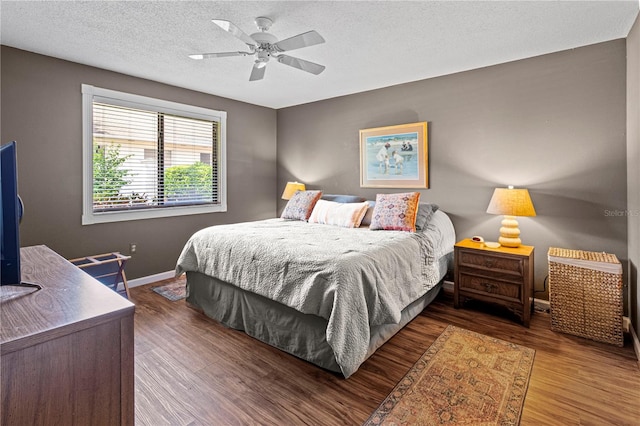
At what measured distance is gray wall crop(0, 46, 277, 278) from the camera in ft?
9.95

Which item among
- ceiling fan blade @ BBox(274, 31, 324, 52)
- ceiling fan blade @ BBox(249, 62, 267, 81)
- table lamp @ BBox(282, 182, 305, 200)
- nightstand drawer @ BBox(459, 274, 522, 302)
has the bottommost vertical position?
nightstand drawer @ BBox(459, 274, 522, 302)

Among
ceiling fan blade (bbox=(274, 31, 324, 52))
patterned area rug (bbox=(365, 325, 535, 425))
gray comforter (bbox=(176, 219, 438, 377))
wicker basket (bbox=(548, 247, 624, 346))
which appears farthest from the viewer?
wicker basket (bbox=(548, 247, 624, 346))

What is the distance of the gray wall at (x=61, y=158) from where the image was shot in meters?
3.03

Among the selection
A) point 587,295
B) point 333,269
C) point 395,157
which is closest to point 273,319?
point 333,269

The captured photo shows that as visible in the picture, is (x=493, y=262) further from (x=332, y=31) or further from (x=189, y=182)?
A: (x=189, y=182)

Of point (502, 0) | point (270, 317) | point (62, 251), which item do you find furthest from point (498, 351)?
point (62, 251)

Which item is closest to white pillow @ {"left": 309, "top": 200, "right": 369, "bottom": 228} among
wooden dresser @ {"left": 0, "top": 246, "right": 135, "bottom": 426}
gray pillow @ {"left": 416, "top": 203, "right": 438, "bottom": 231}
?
gray pillow @ {"left": 416, "top": 203, "right": 438, "bottom": 231}

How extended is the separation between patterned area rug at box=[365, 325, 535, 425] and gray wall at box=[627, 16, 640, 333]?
3.28 ft

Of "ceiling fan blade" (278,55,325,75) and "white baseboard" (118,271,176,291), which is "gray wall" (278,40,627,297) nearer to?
"ceiling fan blade" (278,55,325,75)

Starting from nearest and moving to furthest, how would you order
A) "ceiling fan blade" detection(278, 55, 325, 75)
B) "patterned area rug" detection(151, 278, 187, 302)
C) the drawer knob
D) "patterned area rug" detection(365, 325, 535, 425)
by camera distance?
"patterned area rug" detection(365, 325, 535, 425)
"ceiling fan blade" detection(278, 55, 325, 75)
the drawer knob
"patterned area rug" detection(151, 278, 187, 302)

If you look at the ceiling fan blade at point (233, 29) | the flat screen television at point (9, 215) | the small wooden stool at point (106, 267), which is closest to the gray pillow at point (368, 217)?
the ceiling fan blade at point (233, 29)

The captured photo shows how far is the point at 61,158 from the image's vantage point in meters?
3.29

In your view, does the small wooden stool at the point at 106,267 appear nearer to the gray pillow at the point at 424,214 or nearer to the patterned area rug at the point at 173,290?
the patterned area rug at the point at 173,290

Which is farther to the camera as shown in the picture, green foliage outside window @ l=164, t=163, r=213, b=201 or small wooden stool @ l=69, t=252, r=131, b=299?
green foliage outside window @ l=164, t=163, r=213, b=201
